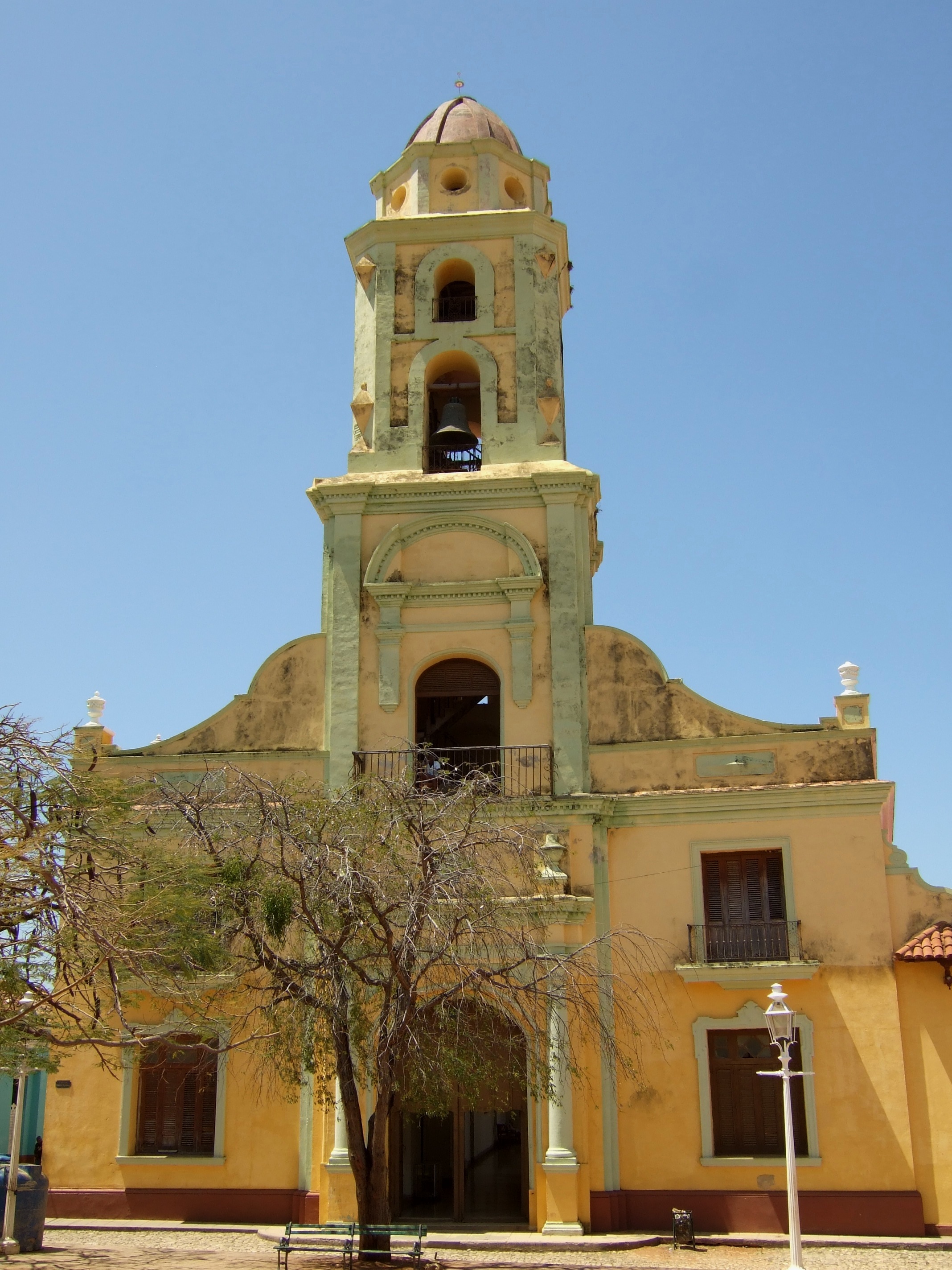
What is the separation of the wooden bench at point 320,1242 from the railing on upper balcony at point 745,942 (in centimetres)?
672

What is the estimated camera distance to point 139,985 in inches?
797

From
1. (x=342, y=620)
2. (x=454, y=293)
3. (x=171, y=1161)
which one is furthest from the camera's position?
(x=454, y=293)

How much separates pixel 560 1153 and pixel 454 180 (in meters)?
17.4

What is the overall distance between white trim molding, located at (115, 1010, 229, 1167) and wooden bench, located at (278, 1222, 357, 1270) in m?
3.78

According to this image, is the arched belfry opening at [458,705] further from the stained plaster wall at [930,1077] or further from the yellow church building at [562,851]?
the stained plaster wall at [930,1077]

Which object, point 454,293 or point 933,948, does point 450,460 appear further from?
point 933,948

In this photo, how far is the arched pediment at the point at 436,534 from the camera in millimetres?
22547

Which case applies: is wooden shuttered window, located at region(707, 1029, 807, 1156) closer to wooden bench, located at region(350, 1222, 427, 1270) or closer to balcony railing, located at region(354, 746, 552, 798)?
balcony railing, located at region(354, 746, 552, 798)

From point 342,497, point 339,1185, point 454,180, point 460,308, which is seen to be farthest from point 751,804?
point 454,180

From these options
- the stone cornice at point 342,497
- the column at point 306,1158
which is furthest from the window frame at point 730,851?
the stone cornice at point 342,497

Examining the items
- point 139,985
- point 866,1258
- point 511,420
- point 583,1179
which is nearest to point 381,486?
point 511,420

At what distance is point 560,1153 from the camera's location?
62.7 feet

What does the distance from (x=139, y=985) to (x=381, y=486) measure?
8.97 meters

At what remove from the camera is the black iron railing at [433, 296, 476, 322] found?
24.8 m
